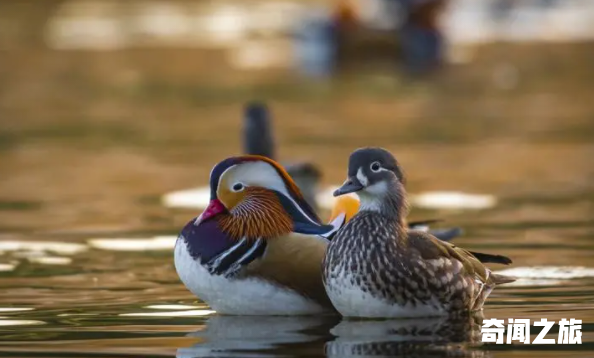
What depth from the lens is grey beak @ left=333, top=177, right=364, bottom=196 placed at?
26.6 ft

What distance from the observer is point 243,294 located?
332 inches

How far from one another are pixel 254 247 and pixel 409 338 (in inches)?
42.7

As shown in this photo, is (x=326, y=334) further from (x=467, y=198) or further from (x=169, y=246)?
(x=467, y=198)

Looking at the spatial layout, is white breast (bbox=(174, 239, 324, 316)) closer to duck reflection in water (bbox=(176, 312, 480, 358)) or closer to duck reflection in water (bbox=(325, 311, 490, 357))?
duck reflection in water (bbox=(176, 312, 480, 358))

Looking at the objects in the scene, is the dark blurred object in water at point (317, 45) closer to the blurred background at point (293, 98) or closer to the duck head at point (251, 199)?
the blurred background at point (293, 98)

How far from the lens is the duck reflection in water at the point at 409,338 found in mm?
7516

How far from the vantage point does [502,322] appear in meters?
8.24

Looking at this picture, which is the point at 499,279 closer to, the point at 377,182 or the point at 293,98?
the point at 377,182

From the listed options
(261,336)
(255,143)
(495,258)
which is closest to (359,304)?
(261,336)

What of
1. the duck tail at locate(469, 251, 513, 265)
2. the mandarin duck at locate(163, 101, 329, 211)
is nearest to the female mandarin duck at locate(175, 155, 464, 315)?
the duck tail at locate(469, 251, 513, 265)

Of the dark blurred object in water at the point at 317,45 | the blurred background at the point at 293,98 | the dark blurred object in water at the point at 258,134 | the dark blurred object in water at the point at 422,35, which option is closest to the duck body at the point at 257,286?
the blurred background at the point at 293,98

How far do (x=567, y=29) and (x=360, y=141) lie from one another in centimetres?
1837

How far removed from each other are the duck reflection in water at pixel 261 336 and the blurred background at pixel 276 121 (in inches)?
10.5

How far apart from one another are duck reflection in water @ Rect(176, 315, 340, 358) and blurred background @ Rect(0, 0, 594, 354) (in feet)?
0.87
